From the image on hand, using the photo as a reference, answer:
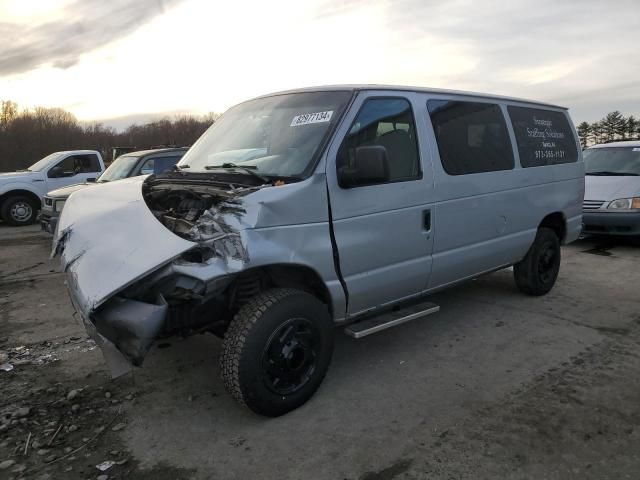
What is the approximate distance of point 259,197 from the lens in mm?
2955

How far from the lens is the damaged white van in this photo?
2.86m

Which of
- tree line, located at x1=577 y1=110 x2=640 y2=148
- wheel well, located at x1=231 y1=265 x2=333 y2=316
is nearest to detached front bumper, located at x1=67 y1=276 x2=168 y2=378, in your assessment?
wheel well, located at x1=231 y1=265 x2=333 y2=316

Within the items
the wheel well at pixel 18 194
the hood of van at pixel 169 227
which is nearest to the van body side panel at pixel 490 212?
the hood of van at pixel 169 227

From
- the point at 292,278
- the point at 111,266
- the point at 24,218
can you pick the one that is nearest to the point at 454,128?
the point at 292,278

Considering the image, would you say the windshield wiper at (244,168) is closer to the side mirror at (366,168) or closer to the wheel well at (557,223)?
the side mirror at (366,168)

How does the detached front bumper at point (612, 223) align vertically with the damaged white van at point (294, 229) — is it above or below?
below

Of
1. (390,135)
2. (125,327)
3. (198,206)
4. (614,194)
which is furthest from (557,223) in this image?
(125,327)

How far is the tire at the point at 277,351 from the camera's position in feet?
9.57

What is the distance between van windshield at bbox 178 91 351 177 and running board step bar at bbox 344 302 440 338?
3.82ft

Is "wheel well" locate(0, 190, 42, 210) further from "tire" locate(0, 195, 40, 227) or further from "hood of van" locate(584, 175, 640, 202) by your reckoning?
"hood of van" locate(584, 175, 640, 202)

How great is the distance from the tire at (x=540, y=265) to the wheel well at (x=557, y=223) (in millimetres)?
71

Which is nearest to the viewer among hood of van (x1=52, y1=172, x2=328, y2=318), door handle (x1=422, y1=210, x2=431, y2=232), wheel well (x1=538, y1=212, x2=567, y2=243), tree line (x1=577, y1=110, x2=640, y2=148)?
hood of van (x1=52, y1=172, x2=328, y2=318)

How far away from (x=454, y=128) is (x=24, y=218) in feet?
39.3

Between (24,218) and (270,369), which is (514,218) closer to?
(270,369)
